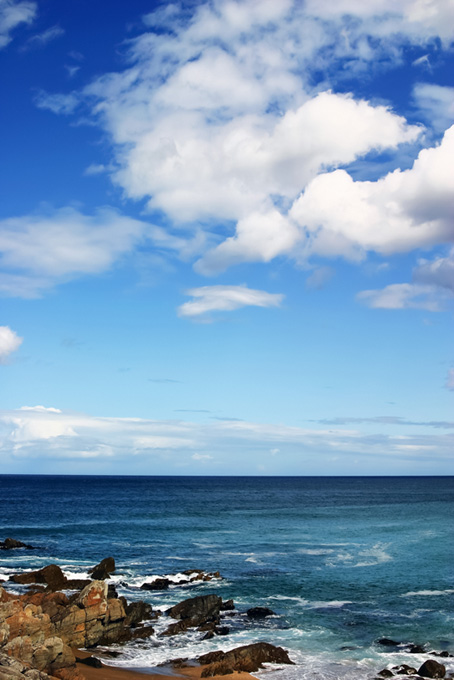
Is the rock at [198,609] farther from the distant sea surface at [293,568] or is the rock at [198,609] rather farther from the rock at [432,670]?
the rock at [432,670]

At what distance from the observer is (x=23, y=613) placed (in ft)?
103

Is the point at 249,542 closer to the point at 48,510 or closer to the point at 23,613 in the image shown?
the point at 23,613

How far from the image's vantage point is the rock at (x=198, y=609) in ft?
134

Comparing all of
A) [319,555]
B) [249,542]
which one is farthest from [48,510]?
[319,555]

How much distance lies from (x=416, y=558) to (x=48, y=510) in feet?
285

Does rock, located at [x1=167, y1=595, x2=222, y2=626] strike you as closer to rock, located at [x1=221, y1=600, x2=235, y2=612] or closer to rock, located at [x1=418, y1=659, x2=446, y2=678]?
rock, located at [x1=221, y1=600, x2=235, y2=612]

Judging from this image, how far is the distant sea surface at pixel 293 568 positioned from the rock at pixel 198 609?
58.0 inches

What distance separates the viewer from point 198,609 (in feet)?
136

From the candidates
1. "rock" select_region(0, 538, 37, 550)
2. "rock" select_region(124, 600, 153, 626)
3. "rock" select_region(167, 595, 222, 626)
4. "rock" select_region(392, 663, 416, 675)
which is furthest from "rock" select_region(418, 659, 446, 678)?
"rock" select_region(0, 538, 37, 550)

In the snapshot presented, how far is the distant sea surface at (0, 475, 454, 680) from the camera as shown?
35.8 meters

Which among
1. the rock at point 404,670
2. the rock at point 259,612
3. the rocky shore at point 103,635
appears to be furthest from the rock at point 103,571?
the rock at point 404,670

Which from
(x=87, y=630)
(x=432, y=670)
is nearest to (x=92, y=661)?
(x=87, y=630)

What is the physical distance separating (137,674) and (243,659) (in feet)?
19.9

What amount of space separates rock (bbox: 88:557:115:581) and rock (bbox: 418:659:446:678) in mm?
30985
